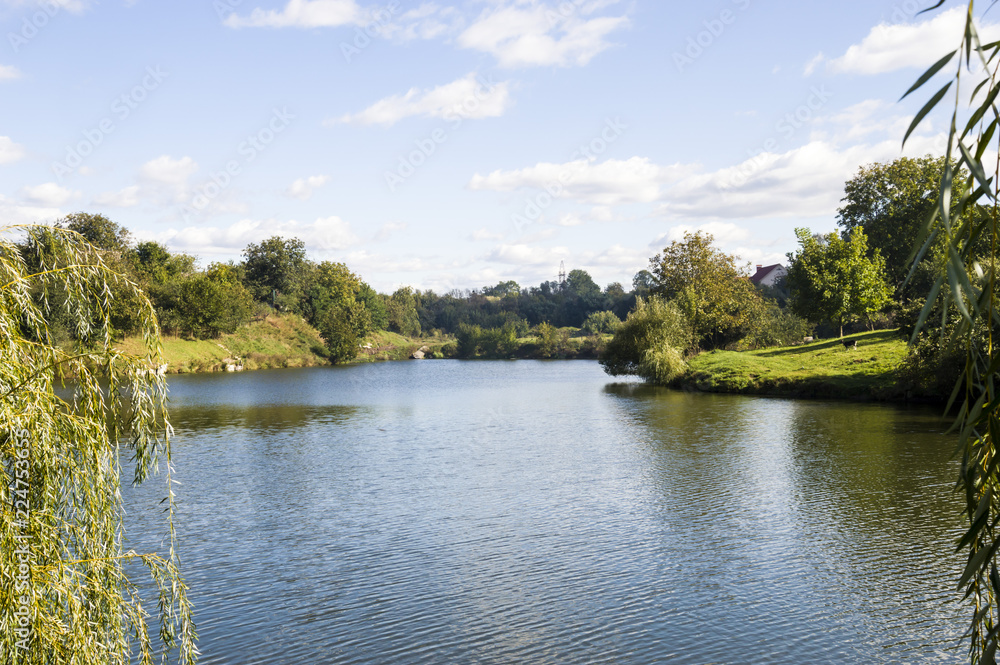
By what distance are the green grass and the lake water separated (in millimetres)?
5574

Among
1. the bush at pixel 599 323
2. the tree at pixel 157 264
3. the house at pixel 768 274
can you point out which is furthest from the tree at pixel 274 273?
the house at pixel 768 274

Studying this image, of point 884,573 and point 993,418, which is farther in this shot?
point 884,573

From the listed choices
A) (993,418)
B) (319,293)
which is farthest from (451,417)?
(319,293)

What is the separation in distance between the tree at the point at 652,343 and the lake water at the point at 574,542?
50.1ft

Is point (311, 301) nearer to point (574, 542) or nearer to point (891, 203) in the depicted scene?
point (891, 203)

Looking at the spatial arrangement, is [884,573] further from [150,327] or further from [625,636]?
[150,327]

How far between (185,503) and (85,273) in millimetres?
10282

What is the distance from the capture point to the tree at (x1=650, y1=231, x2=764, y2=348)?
147 ft

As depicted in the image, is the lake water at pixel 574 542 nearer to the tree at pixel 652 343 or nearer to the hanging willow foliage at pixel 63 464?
the hanging willow foliage at pixel 63 464

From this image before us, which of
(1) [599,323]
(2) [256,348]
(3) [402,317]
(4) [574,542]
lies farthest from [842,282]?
(3) [402,317]

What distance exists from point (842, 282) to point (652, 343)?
37.1 ft

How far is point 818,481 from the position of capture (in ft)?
51.9

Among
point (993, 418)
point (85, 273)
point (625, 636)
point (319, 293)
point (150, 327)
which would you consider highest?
point (319, 293)

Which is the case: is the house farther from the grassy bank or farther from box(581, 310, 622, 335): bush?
the grassy bank
